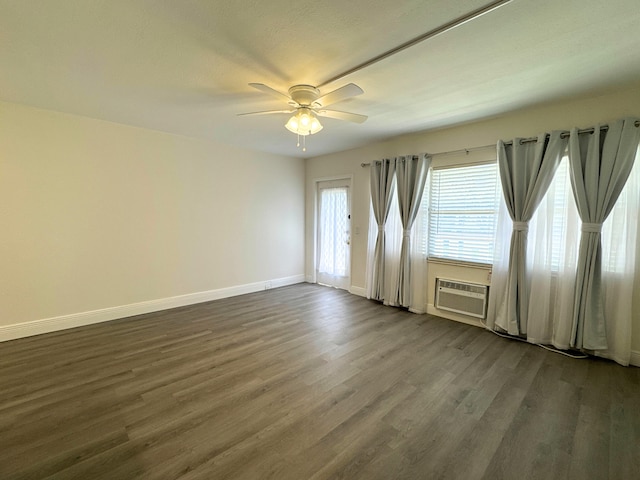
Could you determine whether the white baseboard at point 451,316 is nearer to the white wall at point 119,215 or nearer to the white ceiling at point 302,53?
the white ceiling at point 302,53

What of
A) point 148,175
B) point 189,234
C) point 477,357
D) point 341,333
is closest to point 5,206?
point 148,175

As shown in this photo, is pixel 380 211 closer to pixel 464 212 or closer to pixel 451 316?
pixel 464 212

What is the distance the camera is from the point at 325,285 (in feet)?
18.7

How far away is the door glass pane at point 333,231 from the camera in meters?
5.35

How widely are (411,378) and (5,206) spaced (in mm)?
4562

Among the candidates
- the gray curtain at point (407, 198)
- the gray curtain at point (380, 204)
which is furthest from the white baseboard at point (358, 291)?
the gray curtain at point (407, 198)

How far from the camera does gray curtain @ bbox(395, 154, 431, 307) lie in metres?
4.05

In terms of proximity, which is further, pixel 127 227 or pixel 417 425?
pixel 127 227

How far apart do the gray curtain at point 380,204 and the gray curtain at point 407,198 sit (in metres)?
0.18

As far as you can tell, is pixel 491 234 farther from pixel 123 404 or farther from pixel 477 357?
pixel 123 404

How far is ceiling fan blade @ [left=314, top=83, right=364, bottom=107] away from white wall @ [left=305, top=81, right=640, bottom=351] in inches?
86.8

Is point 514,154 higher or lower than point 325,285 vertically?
higher

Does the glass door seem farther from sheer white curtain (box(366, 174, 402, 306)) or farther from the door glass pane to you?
sheer white curtain (box(366, 174, 402, 306))

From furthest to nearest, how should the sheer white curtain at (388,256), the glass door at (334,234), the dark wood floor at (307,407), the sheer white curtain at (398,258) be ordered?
the glass door at (334,234)
the sheer white curtain at (388,256)
the sheer white curtain at (398,258)
the dark wood floor at (307,407)
